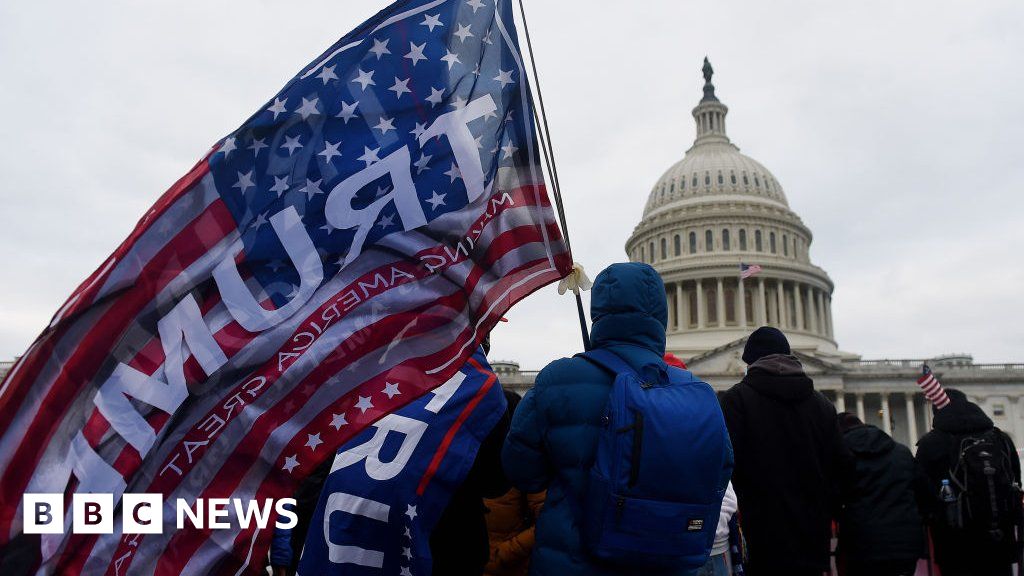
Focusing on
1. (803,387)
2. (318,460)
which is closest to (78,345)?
(318,460)

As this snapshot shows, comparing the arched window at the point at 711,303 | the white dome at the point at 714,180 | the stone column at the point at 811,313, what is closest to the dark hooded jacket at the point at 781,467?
the arched window at the point at 711,303

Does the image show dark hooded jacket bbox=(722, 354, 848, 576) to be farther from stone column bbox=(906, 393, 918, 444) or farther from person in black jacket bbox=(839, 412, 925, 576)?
stone column bbox=(906, 393, 918, 444)

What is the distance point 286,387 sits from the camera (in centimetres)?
386

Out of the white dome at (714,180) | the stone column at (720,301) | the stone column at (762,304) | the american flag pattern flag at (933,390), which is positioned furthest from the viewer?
the white dome at (714,180)

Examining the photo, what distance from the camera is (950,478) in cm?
752

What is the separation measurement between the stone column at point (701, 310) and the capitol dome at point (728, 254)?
0.08 metres

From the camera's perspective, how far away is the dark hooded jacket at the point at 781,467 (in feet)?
18.7

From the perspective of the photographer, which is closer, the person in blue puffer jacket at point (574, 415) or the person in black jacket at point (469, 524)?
the person in blue puffer jacket at point (574, 415)

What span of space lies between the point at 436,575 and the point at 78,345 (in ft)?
7.12

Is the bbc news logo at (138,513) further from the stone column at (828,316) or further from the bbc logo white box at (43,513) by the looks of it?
the stone column at (828,316)

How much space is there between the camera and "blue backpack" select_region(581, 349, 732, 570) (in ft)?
11.7

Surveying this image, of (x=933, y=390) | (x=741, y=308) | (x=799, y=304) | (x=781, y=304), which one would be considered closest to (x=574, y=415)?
(x=933, y=390)

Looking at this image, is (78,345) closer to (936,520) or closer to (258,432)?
(258,432)

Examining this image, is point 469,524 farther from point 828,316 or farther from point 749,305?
point 828,316
